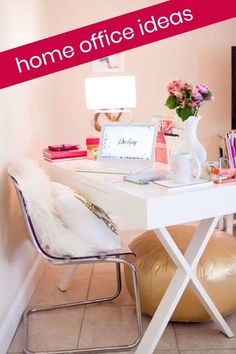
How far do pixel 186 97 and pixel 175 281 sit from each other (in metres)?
0.85

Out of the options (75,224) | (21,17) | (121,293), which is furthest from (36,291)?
(21,17)

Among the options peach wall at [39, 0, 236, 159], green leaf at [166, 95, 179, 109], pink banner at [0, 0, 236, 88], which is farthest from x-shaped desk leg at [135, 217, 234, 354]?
peach wall at [39, 0, 236, 159]

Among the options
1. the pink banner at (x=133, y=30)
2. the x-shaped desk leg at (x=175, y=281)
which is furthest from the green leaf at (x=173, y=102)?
the pink banner at (x=133, y=30)

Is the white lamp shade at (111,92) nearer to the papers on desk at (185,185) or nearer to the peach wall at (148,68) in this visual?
the peach wall at (148,68)

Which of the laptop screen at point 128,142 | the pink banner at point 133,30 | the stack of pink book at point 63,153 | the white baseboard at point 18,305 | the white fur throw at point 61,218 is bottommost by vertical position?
the white baseboard at point 18,305

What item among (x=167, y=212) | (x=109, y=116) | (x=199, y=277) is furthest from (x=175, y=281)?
(x=109, y=116)

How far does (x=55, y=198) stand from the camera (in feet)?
6.94

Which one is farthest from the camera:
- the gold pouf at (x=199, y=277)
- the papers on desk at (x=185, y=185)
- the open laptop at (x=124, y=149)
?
the open laptop at (x=124, y=149)

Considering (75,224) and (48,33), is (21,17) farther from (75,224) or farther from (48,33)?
(75,224)

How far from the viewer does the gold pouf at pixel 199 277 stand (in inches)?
79.8

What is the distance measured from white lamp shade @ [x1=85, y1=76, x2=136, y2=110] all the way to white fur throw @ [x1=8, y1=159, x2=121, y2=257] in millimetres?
1120

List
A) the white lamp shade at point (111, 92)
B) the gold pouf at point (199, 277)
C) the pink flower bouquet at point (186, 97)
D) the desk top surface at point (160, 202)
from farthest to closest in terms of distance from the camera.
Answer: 1. the white lamp shade at point (111, 92)
2. the gold pouf at point (199, 277)
3. the pink flower bouquet at point (186, 97)
4. the desk top surface at point (160, 202)

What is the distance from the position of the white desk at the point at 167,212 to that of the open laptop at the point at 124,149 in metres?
0.16

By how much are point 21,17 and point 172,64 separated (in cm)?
150
